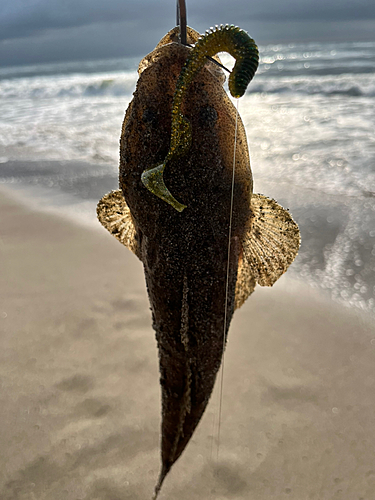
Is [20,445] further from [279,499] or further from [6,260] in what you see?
[6,260]

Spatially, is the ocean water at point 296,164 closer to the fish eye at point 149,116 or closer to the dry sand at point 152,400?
the dry sand at point 152,400

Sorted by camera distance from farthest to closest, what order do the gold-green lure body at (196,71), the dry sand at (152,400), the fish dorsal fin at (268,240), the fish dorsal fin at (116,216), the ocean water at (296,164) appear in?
the ocean water at (296,164)
the dry sand at (152,400)
the fish dorsal fin at (116,216)
the fish dorsal fin at (268,240)
the gold-green lure body at (196,71)

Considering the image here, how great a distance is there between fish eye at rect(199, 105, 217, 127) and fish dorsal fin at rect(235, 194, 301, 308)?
459mm

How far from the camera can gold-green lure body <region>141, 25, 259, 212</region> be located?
118 cm

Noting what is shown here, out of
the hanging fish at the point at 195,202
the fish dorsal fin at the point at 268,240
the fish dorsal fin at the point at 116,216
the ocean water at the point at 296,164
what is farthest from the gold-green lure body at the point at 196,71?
the ocean water at the point at 296,164

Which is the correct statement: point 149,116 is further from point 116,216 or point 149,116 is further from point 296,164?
point 296,164

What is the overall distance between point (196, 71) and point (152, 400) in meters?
3.06

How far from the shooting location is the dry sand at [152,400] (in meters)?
3.12

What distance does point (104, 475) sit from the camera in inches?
125

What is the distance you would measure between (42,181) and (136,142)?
25.0 feet

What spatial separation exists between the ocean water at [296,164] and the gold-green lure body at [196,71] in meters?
3.71

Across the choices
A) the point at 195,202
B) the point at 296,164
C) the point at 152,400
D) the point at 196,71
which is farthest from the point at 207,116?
the point at 296,164

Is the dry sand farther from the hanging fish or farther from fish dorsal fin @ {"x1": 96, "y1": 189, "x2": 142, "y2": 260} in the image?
fish dorsal fin @ {"x1": 96, "y1": 189, "x2": 142, "y2": 260}

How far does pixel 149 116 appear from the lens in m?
1.49
